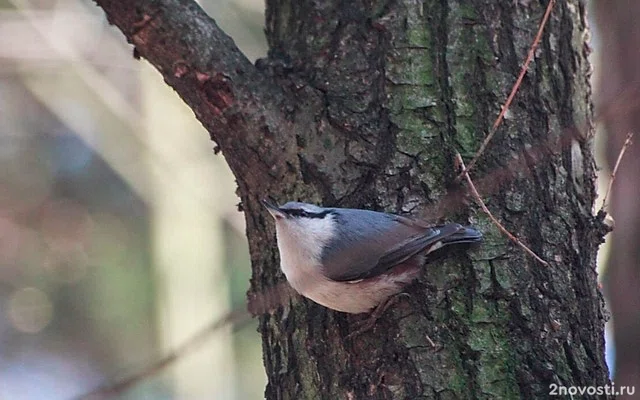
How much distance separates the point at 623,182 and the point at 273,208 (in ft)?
5.15

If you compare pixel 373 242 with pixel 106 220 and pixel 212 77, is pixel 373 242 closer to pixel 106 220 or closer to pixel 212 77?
pixel 212 77

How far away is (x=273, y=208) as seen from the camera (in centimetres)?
240

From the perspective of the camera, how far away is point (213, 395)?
5.89 meters

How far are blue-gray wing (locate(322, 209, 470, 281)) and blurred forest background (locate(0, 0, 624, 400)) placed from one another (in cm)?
222

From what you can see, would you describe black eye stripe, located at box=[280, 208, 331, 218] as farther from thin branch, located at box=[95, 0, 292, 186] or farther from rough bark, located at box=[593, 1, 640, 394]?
rough bark, located at box=[593, 1, 640, 394]

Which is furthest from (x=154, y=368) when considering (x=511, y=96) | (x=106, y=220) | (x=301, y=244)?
(x=106, y=220)

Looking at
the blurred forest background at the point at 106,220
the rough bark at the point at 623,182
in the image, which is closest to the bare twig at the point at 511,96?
the rough bark at the point at 623,182

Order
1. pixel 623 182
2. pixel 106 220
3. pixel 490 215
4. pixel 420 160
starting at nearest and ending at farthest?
pixel 490 215 → pixel 420 160 → pixel 623 182 → pixel 106 220

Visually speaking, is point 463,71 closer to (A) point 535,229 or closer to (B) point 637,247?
(A) point 535,229

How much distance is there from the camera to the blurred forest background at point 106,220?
6.04 m

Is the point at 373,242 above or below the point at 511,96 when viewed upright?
below

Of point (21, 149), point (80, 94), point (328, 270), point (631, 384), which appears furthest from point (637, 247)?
A: point (21, 149)

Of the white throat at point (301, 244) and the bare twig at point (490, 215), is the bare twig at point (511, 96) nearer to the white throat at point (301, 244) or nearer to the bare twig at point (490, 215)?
the bare twig at point (490, 215)

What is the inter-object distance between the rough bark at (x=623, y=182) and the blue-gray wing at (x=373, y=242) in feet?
2.55
